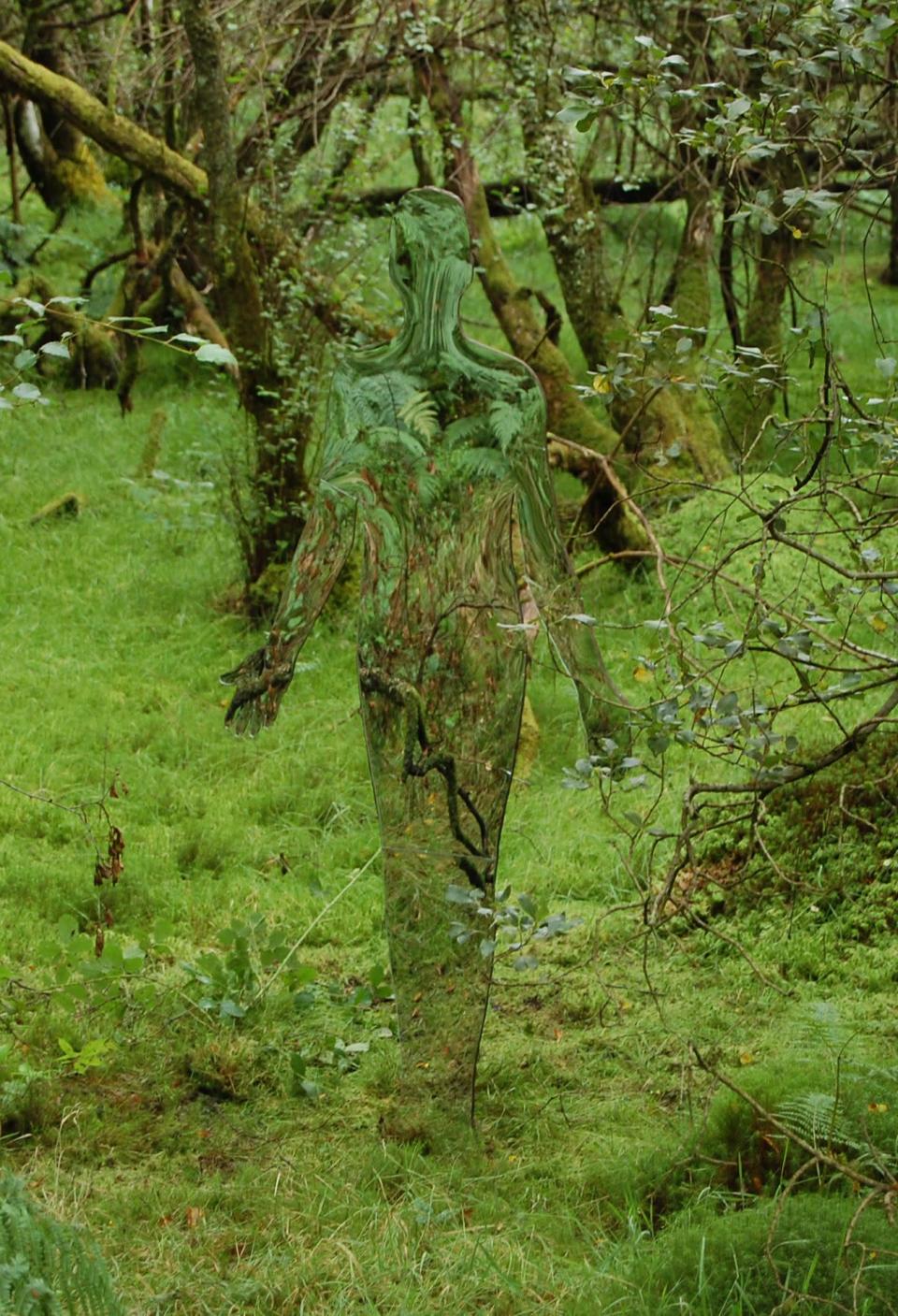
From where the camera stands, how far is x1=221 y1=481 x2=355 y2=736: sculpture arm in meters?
3.77

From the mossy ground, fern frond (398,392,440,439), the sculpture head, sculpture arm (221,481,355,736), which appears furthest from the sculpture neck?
the mossy ground

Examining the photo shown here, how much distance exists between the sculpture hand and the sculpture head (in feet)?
3.12

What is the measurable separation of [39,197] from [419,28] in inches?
308

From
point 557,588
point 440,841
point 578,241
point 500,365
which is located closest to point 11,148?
point 578,241

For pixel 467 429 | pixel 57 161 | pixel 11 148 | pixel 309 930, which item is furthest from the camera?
pixel 57 161

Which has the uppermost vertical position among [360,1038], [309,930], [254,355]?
[254,355]

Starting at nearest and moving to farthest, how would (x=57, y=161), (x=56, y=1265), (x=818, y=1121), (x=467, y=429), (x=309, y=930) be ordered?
(x=56, y=1265)
(x=818, y=1121)
(x=467, y=429)
(x=309, y=930)
(x=57, y=161)

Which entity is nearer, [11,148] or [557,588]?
[557,588]

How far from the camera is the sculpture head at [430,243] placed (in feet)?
11.8

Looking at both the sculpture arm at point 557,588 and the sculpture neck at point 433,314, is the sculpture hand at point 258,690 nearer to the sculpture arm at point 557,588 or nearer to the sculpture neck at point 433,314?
the sculpture arm at point 557,588

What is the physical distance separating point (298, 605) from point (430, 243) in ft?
3.00

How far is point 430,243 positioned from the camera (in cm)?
361

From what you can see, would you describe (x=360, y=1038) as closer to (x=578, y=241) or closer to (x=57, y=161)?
(x=578, y=241)

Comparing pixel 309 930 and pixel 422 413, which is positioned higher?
pixel 422 413
